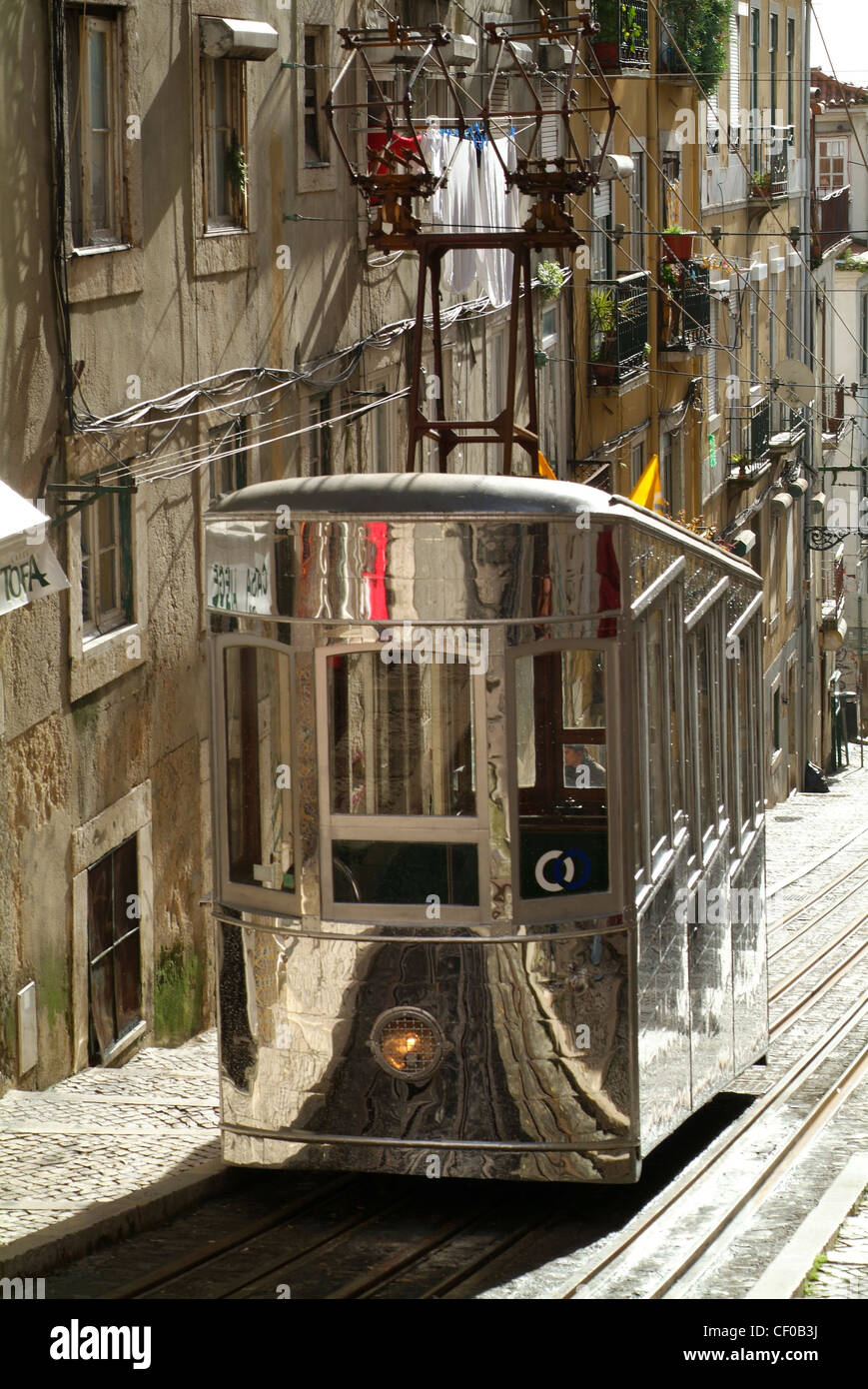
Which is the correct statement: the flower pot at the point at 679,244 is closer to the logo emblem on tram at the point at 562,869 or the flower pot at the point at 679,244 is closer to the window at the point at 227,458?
the window at the point at 227,458

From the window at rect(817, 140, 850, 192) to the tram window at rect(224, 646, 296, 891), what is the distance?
154ft

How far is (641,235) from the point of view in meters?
29.4

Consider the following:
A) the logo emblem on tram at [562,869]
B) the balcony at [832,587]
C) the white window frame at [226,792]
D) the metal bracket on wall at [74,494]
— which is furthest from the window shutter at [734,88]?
the logo emblem on tram at [562,869]

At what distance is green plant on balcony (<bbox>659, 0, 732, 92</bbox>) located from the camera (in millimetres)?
28516

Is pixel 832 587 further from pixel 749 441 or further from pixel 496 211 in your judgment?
pixel 496 211

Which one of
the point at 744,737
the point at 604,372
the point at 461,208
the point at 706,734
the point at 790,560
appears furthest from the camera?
the point at 790,560

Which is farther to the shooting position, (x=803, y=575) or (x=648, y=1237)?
(x=803, y=575)

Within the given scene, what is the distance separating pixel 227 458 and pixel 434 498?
6.97 meters

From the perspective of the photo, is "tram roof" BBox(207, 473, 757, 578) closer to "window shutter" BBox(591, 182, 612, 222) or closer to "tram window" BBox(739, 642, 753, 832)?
"tram window" BBox(739, 642, 753, 832)

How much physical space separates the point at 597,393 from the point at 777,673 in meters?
12.5

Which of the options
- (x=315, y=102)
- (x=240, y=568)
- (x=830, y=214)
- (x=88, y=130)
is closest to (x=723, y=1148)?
(x=240, y=568)

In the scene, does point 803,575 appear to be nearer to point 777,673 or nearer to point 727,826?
point 777,673

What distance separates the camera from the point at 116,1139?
9633 mm

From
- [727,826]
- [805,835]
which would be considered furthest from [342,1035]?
[805,835]
